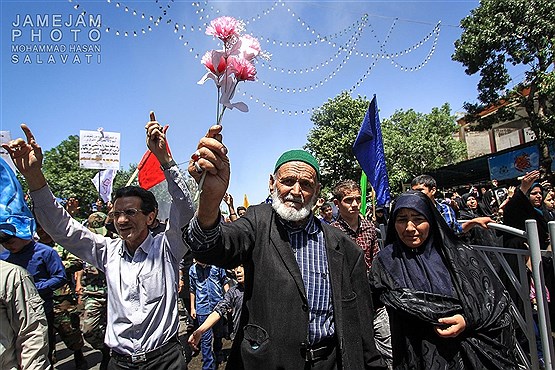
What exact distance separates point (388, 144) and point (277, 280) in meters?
29.3

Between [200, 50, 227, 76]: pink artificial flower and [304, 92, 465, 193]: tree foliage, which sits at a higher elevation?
[304, 92, 465, 193]: tree foliage

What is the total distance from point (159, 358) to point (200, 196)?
1.34 meters

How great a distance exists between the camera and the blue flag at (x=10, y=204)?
7.89 ft

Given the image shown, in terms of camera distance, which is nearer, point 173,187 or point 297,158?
point 297,158

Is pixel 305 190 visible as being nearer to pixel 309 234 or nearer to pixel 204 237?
pixel 309 234

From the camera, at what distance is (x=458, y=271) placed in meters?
2.45

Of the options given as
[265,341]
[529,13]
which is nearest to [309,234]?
[265,341]

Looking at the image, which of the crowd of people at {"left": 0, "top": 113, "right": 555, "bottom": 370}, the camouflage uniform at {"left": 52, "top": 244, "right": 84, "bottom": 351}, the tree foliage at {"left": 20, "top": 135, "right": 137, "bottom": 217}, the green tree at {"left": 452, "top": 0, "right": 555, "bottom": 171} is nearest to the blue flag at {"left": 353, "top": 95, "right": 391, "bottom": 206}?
the crowd of people at {"left": 0, "top": 113, "right": 555, "bottom": 370}

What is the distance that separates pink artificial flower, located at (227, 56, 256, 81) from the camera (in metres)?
1.82

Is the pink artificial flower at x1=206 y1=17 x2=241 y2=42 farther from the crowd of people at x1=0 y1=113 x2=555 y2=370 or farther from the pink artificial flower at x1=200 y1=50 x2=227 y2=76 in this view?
the crowd of people at x1=0 y1=113 x2=555 y2=370

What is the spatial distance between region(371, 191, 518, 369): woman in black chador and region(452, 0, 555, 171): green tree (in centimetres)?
1456

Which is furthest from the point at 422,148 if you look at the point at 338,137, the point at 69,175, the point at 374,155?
the point at 69,175

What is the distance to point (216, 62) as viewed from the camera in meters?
1.83

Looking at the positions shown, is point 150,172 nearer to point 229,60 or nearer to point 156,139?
point 156,139
